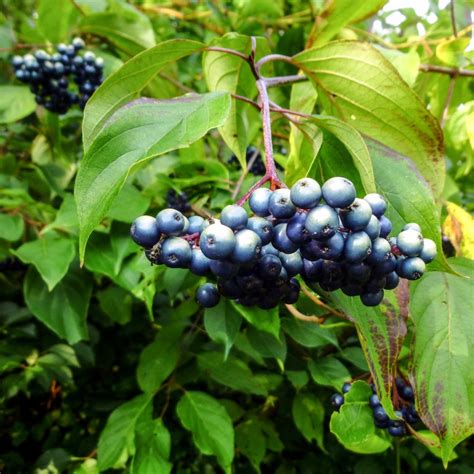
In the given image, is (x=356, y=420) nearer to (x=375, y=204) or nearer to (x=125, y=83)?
(x=375, y=204)

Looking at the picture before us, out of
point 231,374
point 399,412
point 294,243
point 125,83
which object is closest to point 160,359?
point 231,374

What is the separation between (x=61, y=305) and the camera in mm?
1614

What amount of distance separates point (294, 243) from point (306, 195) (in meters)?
0.07

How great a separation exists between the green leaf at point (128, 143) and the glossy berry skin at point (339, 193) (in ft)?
0.68

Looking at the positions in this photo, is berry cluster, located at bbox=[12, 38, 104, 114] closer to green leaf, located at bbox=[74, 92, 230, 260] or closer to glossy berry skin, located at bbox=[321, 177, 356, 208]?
green leaf, located at bbox=[74, 92, 230, 260]

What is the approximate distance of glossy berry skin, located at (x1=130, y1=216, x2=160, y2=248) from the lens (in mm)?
718

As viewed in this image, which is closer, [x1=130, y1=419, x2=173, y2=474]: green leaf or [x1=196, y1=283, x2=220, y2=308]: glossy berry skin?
[x1=196, y1=283, x2=220, y2=308]: glossy berry skin

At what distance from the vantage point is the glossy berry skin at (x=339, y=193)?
2.19ft

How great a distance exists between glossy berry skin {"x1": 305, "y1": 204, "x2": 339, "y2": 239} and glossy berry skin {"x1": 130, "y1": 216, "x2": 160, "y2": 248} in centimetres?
21

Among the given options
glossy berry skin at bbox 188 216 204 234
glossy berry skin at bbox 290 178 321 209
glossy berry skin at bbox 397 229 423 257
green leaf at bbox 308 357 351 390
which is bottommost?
green leaf at bbox 308 357 351 390

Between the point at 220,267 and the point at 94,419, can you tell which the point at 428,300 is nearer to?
the point at 220,267

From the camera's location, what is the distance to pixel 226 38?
1108 mm

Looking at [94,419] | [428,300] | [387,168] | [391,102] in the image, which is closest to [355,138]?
[387,168]

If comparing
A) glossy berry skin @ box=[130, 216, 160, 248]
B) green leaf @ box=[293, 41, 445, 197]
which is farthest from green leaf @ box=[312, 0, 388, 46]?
glossy berry skin @ box=[130, 216, 160, 248]
